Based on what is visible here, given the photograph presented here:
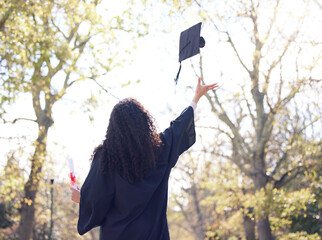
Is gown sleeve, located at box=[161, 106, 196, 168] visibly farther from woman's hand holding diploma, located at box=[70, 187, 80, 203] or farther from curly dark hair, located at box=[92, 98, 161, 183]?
woman's hand holding diploma, located at box=[70, 187, 80, 203]

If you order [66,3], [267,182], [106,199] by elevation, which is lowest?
[106,199]

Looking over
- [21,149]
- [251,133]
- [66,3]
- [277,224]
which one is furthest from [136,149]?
[251,133]

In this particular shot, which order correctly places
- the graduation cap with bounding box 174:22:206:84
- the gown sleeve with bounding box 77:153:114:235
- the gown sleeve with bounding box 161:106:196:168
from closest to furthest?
the gown sleeve with bounding box 77:153:114:235 < the gown sleeve with bounding box 161:106:196:168 < the graduation cap with bounding box 174:22:206:84

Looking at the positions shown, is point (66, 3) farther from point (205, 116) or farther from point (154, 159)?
point (205, 116)

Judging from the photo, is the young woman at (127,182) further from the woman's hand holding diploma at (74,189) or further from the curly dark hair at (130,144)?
the woman's hand holding diploma at (74,189)

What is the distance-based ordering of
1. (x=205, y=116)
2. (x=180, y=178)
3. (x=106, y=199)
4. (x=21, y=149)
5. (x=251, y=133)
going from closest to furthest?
(x=106, y=199) → (x=21, y=149) → (x=205, y=116) → (x=251, y=133) → (x=180, y=178)

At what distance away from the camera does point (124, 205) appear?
255 centimetres

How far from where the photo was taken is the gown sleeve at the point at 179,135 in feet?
9.17

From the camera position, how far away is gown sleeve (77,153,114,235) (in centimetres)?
253

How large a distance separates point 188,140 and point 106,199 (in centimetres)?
75

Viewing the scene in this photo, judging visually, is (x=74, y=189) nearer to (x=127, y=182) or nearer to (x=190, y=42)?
(x=127, y=182)

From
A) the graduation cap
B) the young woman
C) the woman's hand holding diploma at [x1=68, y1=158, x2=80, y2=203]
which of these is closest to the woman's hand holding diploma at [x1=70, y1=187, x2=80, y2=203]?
the woman's hand holding diploma at [x1=68, y1=158, x2=80, y2=203]

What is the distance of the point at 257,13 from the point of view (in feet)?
36.3

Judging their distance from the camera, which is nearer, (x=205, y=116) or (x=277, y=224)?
(x=277, y=224)
